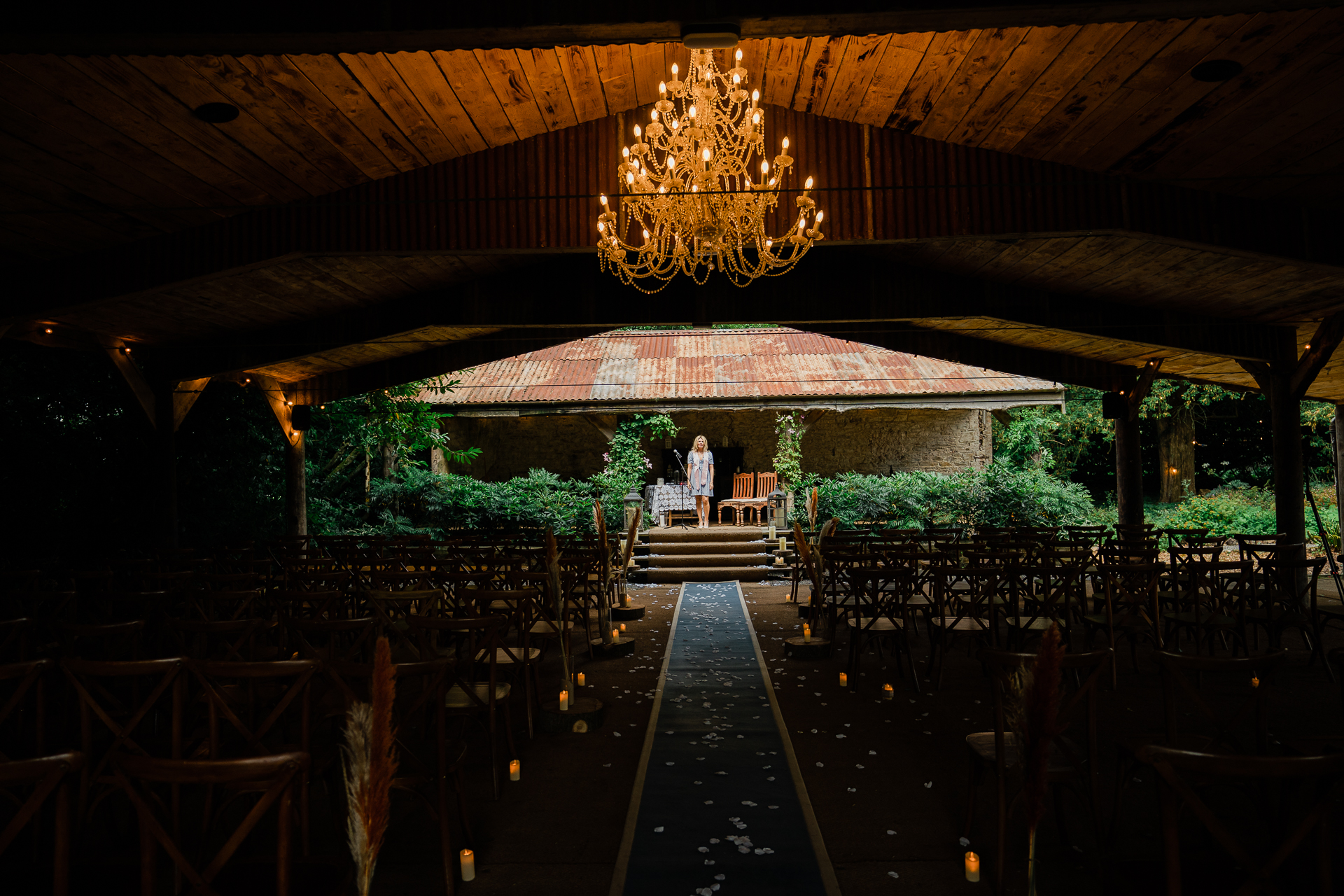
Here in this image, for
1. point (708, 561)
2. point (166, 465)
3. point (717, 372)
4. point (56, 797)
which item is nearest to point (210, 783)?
point (56, 797)

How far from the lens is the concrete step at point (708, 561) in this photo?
43.9 feet

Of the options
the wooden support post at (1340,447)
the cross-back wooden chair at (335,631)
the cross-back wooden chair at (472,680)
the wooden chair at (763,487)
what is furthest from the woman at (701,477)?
the cross-back wooden chair at (335,631)

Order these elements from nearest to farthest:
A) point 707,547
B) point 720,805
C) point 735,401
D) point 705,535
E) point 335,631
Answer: point 335,631
point 720,805
point 707,547
point 705,535
point 735,401

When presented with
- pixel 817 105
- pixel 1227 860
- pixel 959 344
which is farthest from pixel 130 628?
pixel 959 344

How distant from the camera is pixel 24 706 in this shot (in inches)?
175

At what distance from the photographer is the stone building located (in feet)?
52.3

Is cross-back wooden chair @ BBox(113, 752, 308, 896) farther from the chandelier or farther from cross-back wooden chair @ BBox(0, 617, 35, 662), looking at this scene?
the chandelier

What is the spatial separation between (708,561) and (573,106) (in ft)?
28.0

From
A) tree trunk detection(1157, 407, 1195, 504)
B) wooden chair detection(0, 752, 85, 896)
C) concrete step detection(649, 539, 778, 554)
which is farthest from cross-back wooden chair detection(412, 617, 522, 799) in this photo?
tree trunk detection(1157, 407, 1195, 504)

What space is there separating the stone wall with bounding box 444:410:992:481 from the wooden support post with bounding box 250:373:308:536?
600 centimetres

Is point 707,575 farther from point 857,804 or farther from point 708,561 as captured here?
point 857,804

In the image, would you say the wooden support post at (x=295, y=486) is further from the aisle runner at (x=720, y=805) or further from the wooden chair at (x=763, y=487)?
the aisle runner at (x=720, y=805)

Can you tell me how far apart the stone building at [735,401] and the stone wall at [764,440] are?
1.0 inches

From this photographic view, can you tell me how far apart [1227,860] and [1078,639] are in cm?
592
